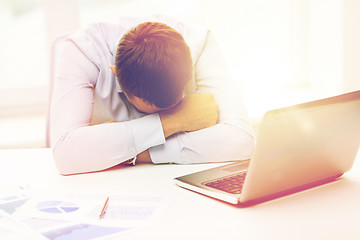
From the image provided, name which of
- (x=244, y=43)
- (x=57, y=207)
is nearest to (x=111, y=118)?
(x=57, y=207)

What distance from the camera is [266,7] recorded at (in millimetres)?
2459

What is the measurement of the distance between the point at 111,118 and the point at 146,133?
0.24 metres

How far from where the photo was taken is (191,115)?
47.1 inches

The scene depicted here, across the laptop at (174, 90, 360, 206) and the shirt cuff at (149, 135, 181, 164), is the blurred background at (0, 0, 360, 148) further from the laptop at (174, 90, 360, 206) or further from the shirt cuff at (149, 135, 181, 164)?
the laptop at (174, 90, 360, 206)

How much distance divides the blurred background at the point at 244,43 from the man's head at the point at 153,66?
3.16 ft

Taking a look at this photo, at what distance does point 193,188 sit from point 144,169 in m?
0.29

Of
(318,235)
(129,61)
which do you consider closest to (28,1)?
(129,61)

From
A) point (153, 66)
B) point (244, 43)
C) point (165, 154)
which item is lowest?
point (165, 154)

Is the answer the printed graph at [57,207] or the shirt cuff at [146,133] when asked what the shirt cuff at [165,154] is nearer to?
the shirt cuff at [146,133]

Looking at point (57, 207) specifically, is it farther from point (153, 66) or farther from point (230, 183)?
point (153, 66)

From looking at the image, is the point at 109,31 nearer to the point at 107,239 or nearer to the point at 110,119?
the point at 110,119

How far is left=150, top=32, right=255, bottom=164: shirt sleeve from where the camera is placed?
114 centimetres

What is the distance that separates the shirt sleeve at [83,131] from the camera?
3.56 ft

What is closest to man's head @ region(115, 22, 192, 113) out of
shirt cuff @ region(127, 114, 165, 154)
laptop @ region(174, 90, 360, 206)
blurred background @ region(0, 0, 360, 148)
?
shirt cuff @ region(127, 114, 165, 154)
